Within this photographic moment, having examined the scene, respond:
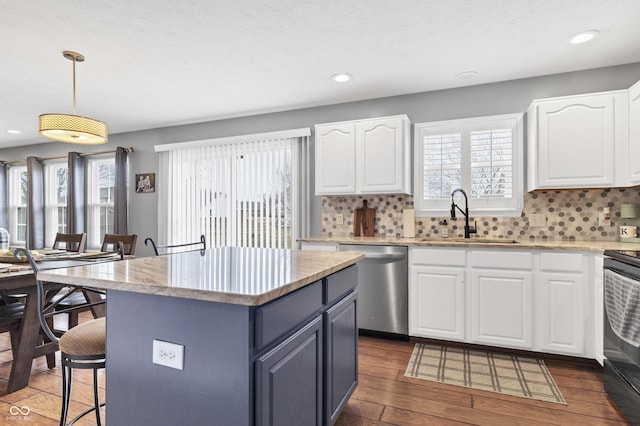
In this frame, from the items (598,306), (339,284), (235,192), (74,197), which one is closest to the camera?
(339,284)

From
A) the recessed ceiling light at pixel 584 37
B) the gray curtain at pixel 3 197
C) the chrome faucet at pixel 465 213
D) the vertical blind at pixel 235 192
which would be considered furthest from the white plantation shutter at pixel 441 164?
the gray curtain at pixel 3 197

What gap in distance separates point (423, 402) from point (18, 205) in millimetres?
7724

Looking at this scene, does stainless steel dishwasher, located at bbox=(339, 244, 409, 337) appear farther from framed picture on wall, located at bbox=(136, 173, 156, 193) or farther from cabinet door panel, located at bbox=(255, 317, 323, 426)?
framed picture on wall, located at bbox=(136, 173, 156, 193)

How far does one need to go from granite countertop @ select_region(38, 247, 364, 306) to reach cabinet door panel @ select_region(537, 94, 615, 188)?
2.20m

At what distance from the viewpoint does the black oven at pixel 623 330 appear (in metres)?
1.81

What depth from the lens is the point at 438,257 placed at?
300 centimetres

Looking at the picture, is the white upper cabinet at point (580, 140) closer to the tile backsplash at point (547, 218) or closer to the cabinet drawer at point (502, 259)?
the tile backsplash at point (547, 218)

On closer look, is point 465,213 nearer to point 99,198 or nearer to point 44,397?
point 44,397

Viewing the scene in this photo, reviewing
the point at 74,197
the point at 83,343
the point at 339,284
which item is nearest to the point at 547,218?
the point at 339,284

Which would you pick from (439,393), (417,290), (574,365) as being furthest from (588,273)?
(439,393)

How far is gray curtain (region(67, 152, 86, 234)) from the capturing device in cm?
546

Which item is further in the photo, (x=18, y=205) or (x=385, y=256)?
(x=18, y=205)

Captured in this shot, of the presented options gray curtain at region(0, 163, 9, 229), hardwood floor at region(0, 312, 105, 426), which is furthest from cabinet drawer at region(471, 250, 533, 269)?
gray curtain at region(0, 163, 9, 229)

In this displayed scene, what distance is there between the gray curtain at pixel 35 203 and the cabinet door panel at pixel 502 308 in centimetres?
682
